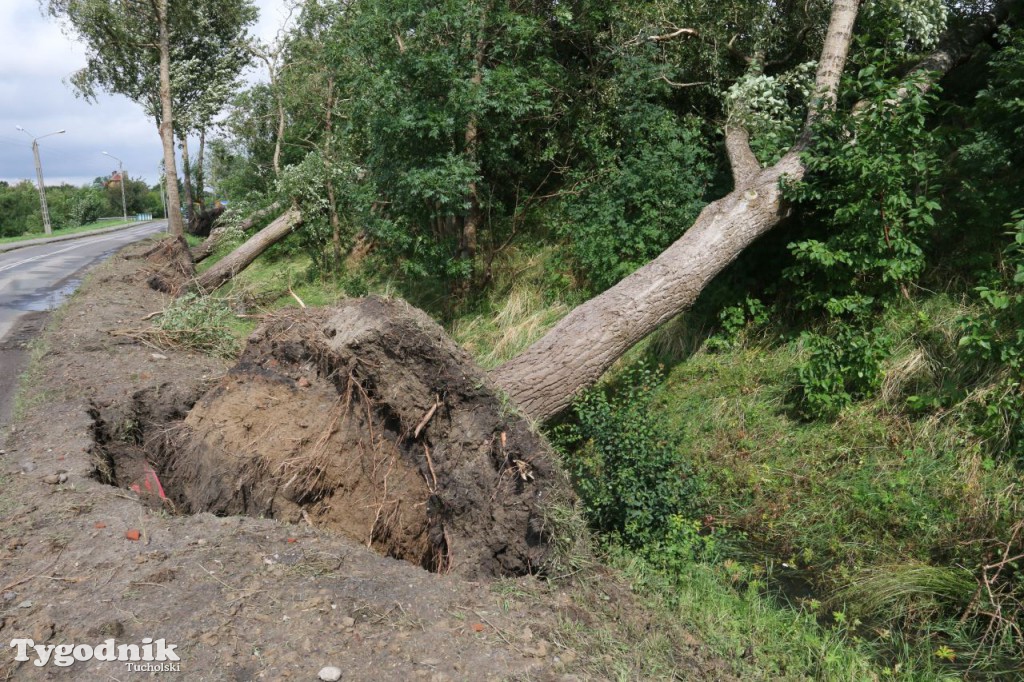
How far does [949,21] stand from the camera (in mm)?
8242

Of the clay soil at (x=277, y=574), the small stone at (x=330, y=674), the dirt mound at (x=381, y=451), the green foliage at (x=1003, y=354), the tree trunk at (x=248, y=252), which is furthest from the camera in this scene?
the tree trunk at (x=248, y=252)

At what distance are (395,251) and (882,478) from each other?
7.39 metres

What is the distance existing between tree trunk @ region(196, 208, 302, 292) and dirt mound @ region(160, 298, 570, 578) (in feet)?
28.4

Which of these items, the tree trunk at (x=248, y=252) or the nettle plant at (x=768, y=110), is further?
the tree trunk at (x=248, y=252)

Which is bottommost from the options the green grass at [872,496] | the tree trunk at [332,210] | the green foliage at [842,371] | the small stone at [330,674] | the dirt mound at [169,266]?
the green grass at [872,496]

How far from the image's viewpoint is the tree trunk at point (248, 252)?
13.8 m

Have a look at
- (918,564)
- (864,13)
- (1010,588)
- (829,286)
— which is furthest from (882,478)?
(864,13)

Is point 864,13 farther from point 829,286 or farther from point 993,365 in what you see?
point 993,365

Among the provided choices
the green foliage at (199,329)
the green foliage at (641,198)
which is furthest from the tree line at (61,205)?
the green foliage at (641,198)

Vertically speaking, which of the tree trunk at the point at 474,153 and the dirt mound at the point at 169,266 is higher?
the tree trunk at the point at 474,153

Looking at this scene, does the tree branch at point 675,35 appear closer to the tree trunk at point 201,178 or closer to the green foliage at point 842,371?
the green foliage at point 842,371

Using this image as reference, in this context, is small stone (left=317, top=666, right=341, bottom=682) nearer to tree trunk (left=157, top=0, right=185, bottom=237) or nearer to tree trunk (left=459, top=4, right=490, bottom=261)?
tree trunk (left=459, top=4, right=490, bottom=261)

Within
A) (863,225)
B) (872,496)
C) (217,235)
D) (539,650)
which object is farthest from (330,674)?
(217,235)

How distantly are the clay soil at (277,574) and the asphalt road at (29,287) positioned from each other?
2232mm
